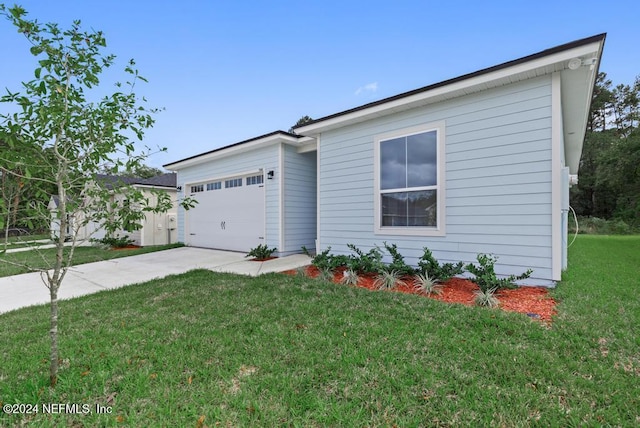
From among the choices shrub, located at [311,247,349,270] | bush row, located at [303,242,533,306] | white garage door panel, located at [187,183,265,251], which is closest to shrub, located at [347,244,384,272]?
bush row, located at [303,242,533,306]

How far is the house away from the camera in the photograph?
4281 mm

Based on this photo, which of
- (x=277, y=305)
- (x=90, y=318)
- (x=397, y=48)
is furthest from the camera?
(x=397, y=48)

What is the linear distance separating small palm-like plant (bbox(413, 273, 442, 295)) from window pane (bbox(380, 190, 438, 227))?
3.56 feet

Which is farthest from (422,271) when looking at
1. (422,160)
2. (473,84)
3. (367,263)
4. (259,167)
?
(259,167)

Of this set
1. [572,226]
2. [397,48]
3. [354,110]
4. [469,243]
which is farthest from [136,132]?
[572,226]

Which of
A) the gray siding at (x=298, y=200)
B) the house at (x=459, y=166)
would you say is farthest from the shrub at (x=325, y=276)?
the gray siding at (x=298, y=200)

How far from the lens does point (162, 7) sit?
23.8 feet

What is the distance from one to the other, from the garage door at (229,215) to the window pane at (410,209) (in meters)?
3.88

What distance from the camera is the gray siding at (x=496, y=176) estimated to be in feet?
14.3

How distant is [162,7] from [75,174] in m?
6.93

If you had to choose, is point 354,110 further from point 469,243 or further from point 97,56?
point 97,56

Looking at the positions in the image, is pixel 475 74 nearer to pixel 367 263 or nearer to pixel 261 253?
pixel 367 263

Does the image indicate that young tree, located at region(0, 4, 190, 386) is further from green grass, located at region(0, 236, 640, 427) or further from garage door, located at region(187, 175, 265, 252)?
garage door, located at region(187, 175, 265, 252)

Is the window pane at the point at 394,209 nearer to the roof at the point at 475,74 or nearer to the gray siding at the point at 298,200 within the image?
the roof at the point at 475,74
